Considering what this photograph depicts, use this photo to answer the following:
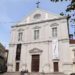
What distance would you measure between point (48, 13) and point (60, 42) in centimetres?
590

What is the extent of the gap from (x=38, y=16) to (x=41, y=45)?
5.47 meters

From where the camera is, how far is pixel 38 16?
3075cm

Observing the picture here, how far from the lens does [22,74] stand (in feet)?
84.6

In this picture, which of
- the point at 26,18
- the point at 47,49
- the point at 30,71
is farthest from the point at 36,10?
the point at 30,71

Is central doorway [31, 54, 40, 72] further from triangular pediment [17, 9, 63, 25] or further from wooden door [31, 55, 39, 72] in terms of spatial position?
triangular pediment [17, 9, 63, 25]

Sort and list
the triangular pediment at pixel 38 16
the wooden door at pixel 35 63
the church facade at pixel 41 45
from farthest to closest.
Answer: the triangular pediment at pixel 38 16 < the wooden door at pixel 35 63 < the church facade at pixel 41 45

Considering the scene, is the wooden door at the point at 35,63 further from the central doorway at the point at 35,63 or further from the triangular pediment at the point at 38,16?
the triangular pediment at the point at 38,16

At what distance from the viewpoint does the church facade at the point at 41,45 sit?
86.7 ft

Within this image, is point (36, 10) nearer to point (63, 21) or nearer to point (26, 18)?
point (26, 18)

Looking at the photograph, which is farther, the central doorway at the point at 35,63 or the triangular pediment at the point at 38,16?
the triangular pediment at the point at 38,16

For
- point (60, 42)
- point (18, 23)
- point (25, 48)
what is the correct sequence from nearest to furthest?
1. point (60, 42)
2. point (25, 48)
3. point (18, 23)

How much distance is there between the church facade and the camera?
2644cm

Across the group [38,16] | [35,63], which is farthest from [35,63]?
[38,16]

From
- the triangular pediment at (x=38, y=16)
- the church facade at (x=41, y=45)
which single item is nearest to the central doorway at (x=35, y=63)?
the church facade at (x=41, y=45)
